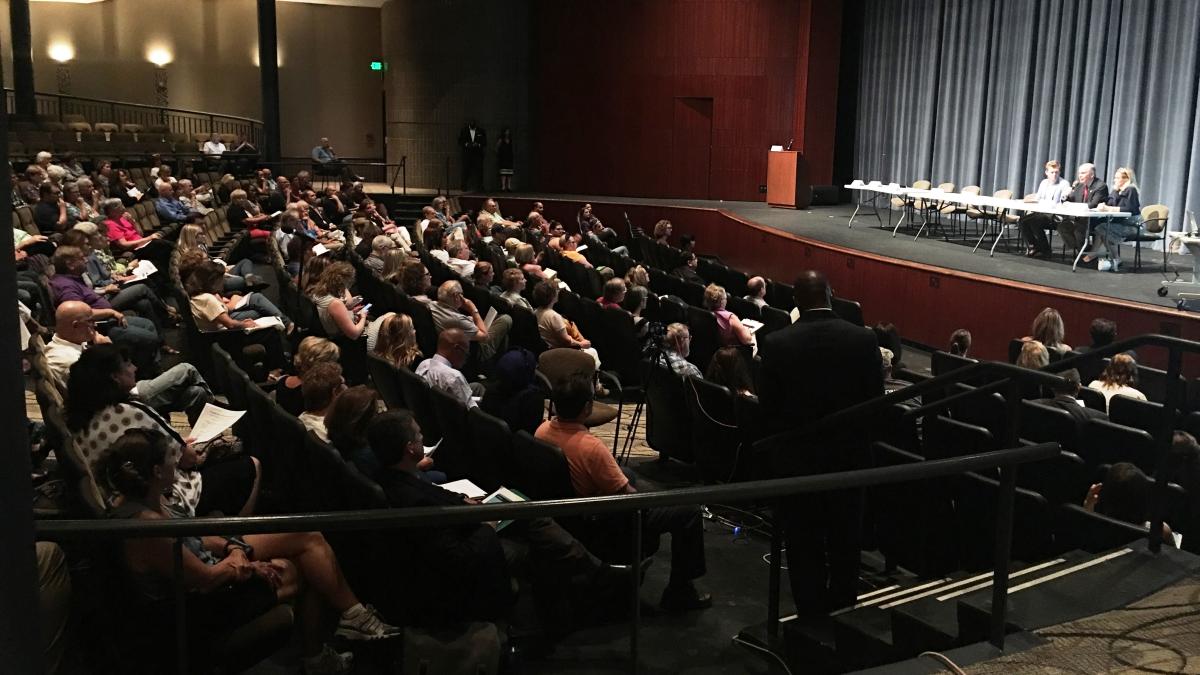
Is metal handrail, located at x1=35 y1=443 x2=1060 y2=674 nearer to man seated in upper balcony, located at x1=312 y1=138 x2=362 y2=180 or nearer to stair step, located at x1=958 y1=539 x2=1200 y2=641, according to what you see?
stair step, located at x1=958 y1=539 x2=1200 y2=641

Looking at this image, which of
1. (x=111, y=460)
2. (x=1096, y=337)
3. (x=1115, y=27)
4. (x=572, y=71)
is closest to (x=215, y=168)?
(x=572, y=71)

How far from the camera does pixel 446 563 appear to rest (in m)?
3.13

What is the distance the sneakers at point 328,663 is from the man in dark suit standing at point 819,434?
4.69ft

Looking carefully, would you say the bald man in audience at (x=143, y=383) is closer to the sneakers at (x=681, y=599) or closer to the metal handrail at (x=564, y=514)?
the sneakers at (x=681, y=599)

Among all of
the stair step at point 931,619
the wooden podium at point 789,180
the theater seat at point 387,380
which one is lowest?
the stair step at point 931,619

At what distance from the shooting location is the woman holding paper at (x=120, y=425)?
3781 millimetres

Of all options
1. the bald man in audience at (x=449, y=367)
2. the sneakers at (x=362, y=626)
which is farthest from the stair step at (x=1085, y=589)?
the bald man in audience at (x=449, y=367)

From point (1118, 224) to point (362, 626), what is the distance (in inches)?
365

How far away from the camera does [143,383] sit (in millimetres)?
5453

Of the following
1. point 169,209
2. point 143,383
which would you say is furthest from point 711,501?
point 169,209

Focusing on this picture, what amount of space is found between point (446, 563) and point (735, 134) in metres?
16.9

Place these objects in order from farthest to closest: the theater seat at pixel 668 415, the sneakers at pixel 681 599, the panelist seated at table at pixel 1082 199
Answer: the panelist seated at table at pixel 1082 199
the theater seat at pixel 668 415
the sneakers at pixel 681 599

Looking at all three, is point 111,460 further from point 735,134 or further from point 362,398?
point 735,134

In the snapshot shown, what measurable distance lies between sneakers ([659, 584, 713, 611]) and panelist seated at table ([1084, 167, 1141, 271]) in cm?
778
